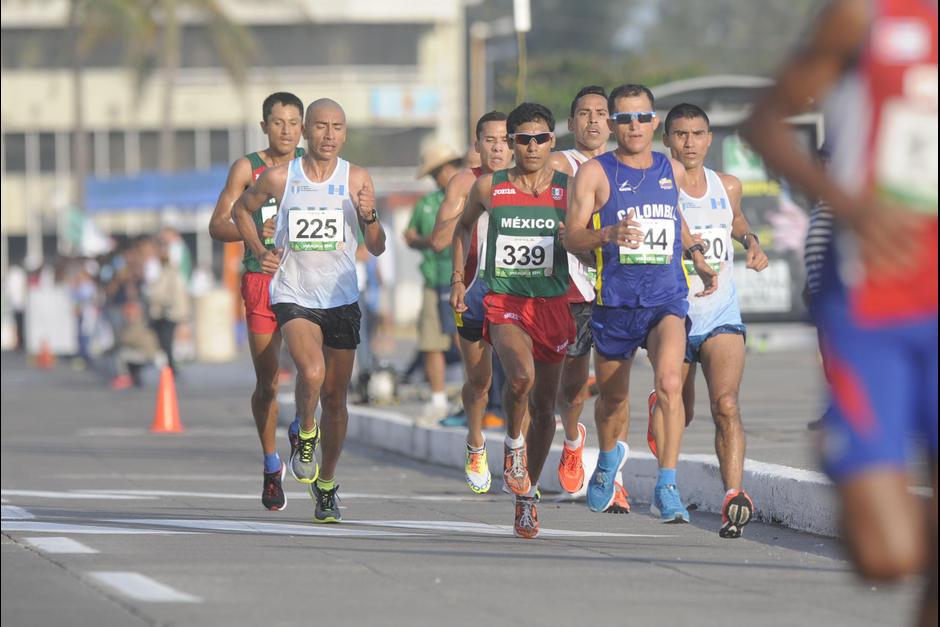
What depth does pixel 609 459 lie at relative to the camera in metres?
10.7

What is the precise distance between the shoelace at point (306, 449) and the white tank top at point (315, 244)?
2.27 feet

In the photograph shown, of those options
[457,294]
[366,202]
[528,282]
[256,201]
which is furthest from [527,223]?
[256,201]

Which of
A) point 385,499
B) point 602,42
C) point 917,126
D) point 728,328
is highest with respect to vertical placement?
point 602,42

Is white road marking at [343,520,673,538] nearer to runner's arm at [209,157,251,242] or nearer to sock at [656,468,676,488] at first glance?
sock at [656,468,676,488]

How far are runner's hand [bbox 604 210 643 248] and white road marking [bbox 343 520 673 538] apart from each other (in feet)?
4.85

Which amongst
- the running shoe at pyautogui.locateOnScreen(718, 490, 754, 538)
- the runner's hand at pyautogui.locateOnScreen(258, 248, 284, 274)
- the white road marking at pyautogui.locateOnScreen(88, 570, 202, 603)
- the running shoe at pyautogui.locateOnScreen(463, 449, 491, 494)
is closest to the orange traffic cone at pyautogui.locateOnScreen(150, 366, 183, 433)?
the running shoe at pyautogui.locateOnScreen(463, 449, 491, 494)

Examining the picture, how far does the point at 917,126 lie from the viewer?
5074mm

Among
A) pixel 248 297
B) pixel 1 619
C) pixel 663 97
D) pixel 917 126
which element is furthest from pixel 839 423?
pixel 663 97

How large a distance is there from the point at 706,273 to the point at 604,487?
1.25 metres

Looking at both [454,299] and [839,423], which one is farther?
[454,299]

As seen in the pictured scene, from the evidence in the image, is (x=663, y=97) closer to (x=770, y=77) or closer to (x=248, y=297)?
(x=248, y=297)

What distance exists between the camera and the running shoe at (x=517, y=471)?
33.5ft

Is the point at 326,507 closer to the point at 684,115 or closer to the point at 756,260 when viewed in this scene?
the point at 756,260

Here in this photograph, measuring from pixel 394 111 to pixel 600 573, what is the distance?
199ft
